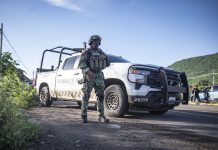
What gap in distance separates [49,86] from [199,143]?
23.0ft

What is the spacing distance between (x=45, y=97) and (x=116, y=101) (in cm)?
430

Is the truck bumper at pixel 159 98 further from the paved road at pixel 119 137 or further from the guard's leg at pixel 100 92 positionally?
the paved road at pixel 119 137

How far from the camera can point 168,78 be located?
7348 millimetres

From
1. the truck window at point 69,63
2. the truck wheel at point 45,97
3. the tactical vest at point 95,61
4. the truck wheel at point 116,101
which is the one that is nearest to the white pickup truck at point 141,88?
the truck wheel at point 116,101

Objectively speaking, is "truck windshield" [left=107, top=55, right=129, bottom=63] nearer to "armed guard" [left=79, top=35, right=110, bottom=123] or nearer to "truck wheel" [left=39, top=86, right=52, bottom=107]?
"armed guard" [left=79, top=35, right=110, bottom=123]

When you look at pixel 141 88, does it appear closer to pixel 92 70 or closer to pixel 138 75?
pixel 138 75

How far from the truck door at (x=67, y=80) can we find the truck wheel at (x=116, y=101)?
1.59 metres

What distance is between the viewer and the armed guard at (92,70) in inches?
243

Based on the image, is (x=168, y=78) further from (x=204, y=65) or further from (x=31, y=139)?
(x=204, y=65)

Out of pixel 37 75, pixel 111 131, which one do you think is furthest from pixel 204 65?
pixel 111 131

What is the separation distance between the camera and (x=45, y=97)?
34.9 feet

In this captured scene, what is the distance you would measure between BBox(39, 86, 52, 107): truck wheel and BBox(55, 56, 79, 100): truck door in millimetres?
785

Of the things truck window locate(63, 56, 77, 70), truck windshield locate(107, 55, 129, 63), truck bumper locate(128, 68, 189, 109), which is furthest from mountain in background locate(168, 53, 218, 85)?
truck bumper locate(128, 68, 189, 109)

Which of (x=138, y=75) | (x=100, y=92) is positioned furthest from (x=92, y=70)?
(x=138, y=75)
